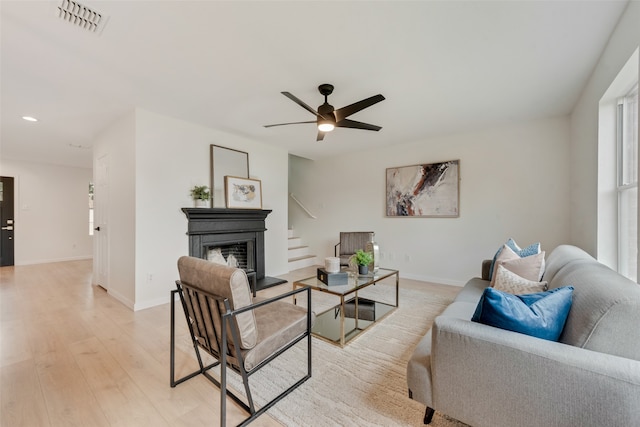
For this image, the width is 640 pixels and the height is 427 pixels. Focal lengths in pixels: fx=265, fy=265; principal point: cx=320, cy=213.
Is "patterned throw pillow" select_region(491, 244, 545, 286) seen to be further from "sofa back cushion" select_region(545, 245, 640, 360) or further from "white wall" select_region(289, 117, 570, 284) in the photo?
"white wall" select_region(289, 117, 570, 284)

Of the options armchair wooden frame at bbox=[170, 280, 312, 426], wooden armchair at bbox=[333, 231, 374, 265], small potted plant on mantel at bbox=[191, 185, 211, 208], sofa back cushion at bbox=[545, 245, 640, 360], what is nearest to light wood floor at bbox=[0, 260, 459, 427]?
armchair wooden frame at bbox=[170, 280, 312, 426]

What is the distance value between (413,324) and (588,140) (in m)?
2.60

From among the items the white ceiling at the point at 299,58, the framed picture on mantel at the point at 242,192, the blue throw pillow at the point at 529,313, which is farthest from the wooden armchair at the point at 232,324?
the framed picture on mantel at the point at 242,192

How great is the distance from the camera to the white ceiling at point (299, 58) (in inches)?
67.9

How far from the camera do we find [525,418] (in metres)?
1.09

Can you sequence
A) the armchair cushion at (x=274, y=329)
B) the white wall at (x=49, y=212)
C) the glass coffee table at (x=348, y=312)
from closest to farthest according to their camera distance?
the armchair cushion at (x=274, y=329) → the glass coffee table at (x=348, y=312) → the white wall at (x=49, y=212)

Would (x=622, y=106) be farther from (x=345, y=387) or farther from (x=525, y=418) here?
(x=345, y=387)

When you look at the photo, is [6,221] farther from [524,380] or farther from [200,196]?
[524,380]

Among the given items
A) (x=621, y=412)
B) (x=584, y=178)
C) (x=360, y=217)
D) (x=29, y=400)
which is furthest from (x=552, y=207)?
(x=29, y=400)

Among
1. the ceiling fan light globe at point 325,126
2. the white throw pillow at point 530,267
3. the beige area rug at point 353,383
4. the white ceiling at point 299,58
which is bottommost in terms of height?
the beige area rug at point 353,383

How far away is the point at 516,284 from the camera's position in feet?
5.80

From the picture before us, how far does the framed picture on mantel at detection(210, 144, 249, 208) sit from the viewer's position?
3986mm

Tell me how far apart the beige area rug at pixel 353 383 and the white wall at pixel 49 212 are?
24.3 ft

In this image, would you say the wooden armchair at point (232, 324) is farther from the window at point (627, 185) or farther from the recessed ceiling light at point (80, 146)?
the recessed ceiling light at point (80, 146)
